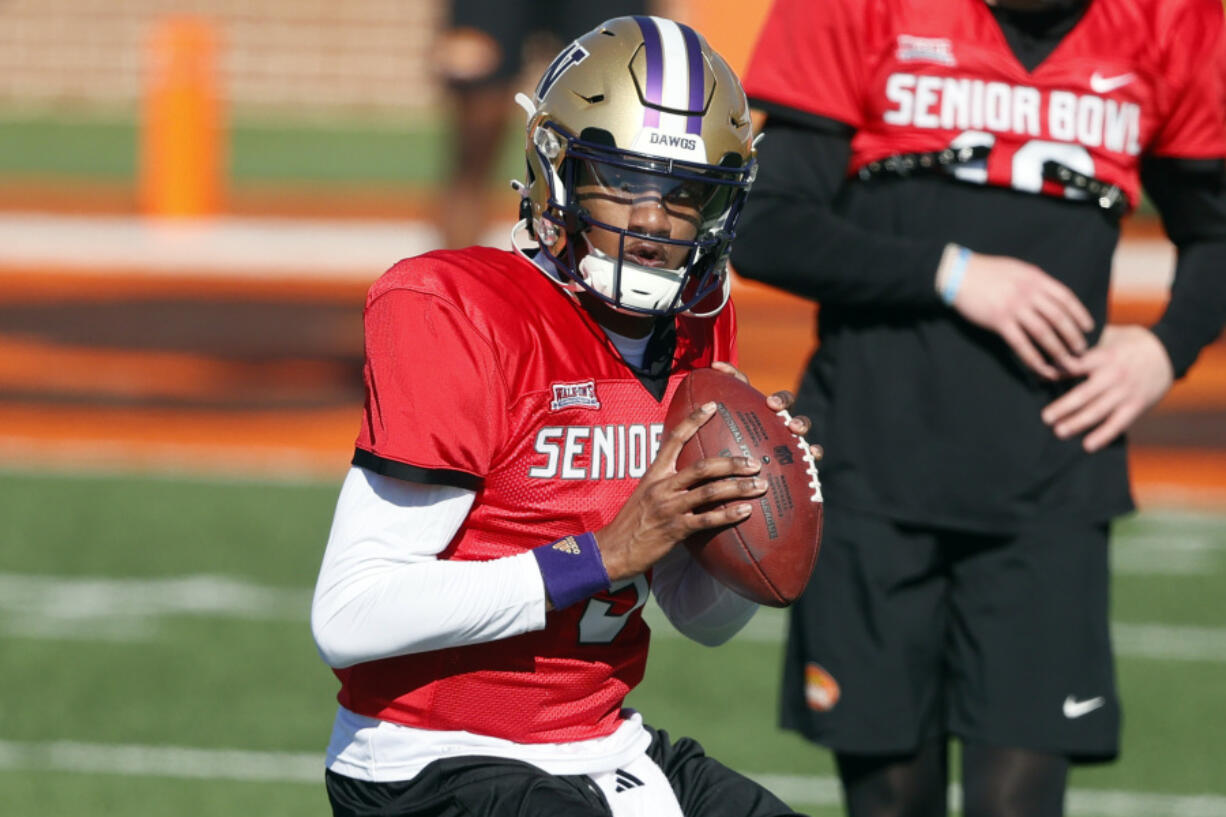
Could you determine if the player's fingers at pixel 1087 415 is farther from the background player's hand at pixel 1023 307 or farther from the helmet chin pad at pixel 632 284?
the helmet chin pad at pixel 632 284

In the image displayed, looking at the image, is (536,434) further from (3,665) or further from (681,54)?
(3,665)

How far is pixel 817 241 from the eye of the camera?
388 cm

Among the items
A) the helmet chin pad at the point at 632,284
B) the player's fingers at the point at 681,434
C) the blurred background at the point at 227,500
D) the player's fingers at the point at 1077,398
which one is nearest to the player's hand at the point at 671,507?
the player's fingers at the point at 681,434

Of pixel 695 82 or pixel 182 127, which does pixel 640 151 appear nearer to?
pixel 695 82

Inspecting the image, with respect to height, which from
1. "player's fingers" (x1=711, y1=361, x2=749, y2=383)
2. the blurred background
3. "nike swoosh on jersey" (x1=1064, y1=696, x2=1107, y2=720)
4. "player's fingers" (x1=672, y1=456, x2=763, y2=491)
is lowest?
the blurred background

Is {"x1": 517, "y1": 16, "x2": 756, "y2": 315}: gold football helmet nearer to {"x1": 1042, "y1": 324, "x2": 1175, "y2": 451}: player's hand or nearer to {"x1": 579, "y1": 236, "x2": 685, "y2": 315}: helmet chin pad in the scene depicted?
{"x1": 579, "y1": 236, "x2": 685, "y2": 315}: helmet chin pad

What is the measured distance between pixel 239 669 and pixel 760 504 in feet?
12.2

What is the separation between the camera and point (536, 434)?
9.89ft

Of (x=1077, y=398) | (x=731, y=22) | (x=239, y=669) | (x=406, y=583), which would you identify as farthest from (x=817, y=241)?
(x=731, y=22)

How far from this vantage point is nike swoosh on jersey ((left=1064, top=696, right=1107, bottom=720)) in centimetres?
387

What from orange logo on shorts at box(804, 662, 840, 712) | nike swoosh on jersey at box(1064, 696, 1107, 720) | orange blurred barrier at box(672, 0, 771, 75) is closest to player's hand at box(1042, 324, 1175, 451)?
nike swoosh on jersey at box(1064, 696, 1107, 720)

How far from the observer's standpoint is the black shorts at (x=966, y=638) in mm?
3885

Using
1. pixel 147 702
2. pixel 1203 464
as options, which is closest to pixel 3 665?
pixel 147 702

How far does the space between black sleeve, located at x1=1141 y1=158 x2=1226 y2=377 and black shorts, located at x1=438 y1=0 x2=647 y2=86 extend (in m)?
5.51
